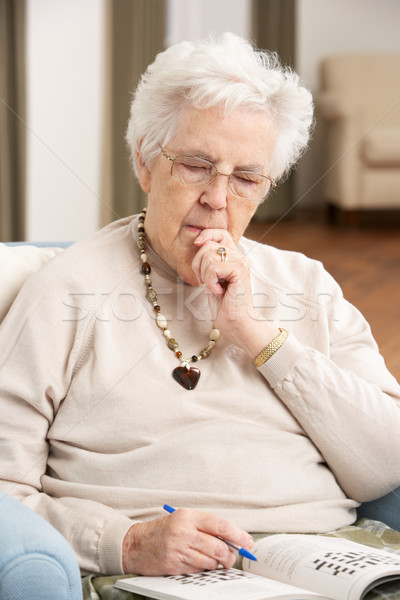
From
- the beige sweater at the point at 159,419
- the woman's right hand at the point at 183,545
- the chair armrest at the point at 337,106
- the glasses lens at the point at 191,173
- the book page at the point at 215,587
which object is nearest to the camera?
the book page at the point at 215,587

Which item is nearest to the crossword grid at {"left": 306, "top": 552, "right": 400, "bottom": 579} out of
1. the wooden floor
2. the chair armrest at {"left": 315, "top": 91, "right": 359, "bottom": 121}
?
the wooden floor

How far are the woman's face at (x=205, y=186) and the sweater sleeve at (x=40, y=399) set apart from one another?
7.4 inches

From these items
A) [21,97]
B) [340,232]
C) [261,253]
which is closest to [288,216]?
[340,232]

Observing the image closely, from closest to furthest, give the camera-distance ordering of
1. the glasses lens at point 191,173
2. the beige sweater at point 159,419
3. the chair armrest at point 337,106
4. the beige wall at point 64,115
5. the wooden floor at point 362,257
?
1. the beige sweater at point 159,419
2. the glasses lens at point 191,173
3. the wooden floor at point 362,257
4. the beige wall at point 64,115
5. the chair armrest at point 337,106

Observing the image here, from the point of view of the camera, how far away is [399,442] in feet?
4.33

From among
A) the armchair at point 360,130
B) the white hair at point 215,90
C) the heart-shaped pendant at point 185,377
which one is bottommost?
the armchair at point 360,130

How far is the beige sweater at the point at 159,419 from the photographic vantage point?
125 cm

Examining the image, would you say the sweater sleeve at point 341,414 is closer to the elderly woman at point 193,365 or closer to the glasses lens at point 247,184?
the elderly woman at point 193,365

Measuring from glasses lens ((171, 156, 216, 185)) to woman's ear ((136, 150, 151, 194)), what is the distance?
0.31 ft

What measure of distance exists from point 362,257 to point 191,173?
3.86 meters

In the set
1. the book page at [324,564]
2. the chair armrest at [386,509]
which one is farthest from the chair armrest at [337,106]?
the book page at [324,564]

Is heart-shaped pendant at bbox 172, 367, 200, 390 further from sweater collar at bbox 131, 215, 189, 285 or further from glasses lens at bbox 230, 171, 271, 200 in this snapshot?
glasses lens at bbox 230, 171, 271, 200

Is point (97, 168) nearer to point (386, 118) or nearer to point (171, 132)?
point (386, 118)

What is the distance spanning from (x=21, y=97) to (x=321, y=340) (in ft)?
10.4
